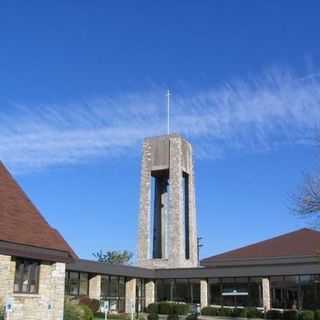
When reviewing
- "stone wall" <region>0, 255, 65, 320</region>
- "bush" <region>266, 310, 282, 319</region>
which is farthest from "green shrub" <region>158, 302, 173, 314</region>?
"stone wall" <region>0, 255, 65, 320</region>

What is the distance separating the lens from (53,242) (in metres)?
23.6

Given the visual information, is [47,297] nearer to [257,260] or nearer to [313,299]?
[313,299]

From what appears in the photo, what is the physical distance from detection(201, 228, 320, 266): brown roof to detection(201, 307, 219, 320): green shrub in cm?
692

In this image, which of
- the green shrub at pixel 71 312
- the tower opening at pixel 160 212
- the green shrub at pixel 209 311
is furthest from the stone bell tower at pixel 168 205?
the green shrub at pixel 71 312

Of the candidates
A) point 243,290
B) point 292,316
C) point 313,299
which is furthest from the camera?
point 243,290

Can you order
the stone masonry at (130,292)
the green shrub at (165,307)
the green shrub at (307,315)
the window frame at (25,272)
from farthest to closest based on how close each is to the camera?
the stone masonry at (130,292) → the green shrub at (165,307) → the green shrub at (307,315) → the window frame at (25,272)

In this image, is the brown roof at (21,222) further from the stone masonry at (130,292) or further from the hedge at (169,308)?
the stone masonry at (130,292)

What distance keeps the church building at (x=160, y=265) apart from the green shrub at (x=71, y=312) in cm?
139

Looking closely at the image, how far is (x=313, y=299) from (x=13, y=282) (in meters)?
24.3

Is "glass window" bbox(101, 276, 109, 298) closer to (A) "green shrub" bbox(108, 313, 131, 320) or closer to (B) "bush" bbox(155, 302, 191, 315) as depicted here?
(A) "green shrub" bbox(108, 313, 131, 320)

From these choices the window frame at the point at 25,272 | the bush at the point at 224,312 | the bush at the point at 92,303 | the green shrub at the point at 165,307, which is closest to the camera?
the window frame at the point at 25,272

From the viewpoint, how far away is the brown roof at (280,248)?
1772 inches

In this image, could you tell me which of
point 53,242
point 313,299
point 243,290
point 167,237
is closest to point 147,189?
point 167,237

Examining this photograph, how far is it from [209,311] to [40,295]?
21.1 metres
